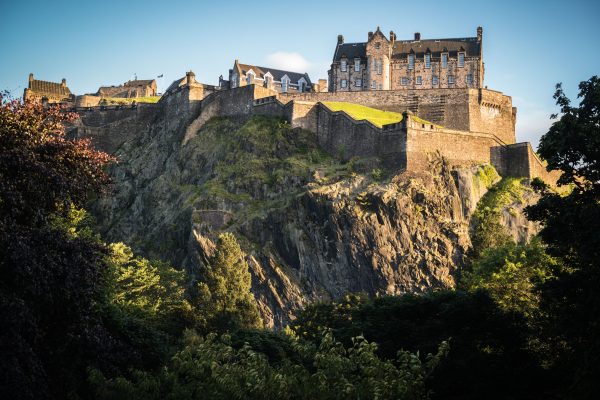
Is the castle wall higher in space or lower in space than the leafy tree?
higher

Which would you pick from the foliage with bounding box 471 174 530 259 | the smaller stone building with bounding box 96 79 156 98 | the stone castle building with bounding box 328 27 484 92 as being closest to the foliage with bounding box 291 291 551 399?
the foliage with bounding box 471 174 530 259

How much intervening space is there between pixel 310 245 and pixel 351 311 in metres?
15.1

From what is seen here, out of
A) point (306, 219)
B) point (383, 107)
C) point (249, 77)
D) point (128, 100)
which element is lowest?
point (306, 219)

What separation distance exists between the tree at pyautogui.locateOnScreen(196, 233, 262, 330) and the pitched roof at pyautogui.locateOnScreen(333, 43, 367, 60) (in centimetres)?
4058

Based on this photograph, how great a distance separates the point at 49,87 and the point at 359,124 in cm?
5889

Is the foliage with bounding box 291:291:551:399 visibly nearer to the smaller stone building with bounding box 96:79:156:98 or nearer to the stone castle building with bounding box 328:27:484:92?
the stone castle building with bounding box 328:27:484:92

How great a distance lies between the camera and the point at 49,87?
115375mm

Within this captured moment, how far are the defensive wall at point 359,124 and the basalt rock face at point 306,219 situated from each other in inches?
63.2

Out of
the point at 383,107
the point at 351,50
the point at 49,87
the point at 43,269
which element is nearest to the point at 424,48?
the point at 351,50

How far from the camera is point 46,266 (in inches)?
830

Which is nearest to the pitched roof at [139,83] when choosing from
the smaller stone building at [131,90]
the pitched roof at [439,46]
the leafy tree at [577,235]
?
the smaller stone building at [131,90]

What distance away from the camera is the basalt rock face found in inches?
2488

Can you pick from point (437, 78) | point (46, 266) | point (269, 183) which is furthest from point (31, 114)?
point (437, 78)

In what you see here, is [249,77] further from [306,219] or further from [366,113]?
[306,219]
